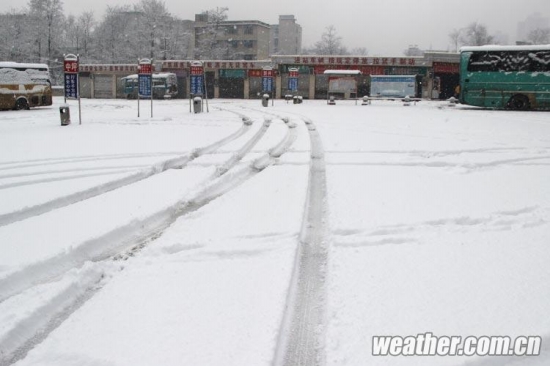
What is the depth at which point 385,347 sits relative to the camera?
3.00 metres

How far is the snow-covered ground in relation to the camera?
10.2 feet

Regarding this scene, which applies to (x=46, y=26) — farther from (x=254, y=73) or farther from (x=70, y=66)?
(x=70, y=66)

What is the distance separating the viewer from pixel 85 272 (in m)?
4.11

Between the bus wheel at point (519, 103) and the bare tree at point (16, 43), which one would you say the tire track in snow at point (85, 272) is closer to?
the bus wheel at point (519, 103)

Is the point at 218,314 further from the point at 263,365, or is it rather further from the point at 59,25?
the point at 59,25

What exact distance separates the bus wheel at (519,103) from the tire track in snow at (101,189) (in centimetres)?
2157

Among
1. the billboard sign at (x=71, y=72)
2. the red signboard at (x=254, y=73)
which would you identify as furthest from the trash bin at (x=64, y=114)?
the red signboard at (x=254, y=73)

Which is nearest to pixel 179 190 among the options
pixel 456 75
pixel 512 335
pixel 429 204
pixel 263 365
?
pixel 429 204

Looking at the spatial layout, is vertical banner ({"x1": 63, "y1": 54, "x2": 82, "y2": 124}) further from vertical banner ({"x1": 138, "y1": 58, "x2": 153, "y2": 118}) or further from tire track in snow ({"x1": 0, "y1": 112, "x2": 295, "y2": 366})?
tire track in snow ({"x1": 0, "y1": 112, "x2": 295, "y2": 366})

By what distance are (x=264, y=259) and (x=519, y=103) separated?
2705 centimetres

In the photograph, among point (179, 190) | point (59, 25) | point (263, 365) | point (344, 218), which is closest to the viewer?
point (263, 365)

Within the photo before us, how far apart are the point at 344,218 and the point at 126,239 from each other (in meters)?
2.52

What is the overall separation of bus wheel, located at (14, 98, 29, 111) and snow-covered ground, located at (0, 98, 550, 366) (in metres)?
22.5

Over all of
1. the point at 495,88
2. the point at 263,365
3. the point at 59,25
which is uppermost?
the point at 59,25
